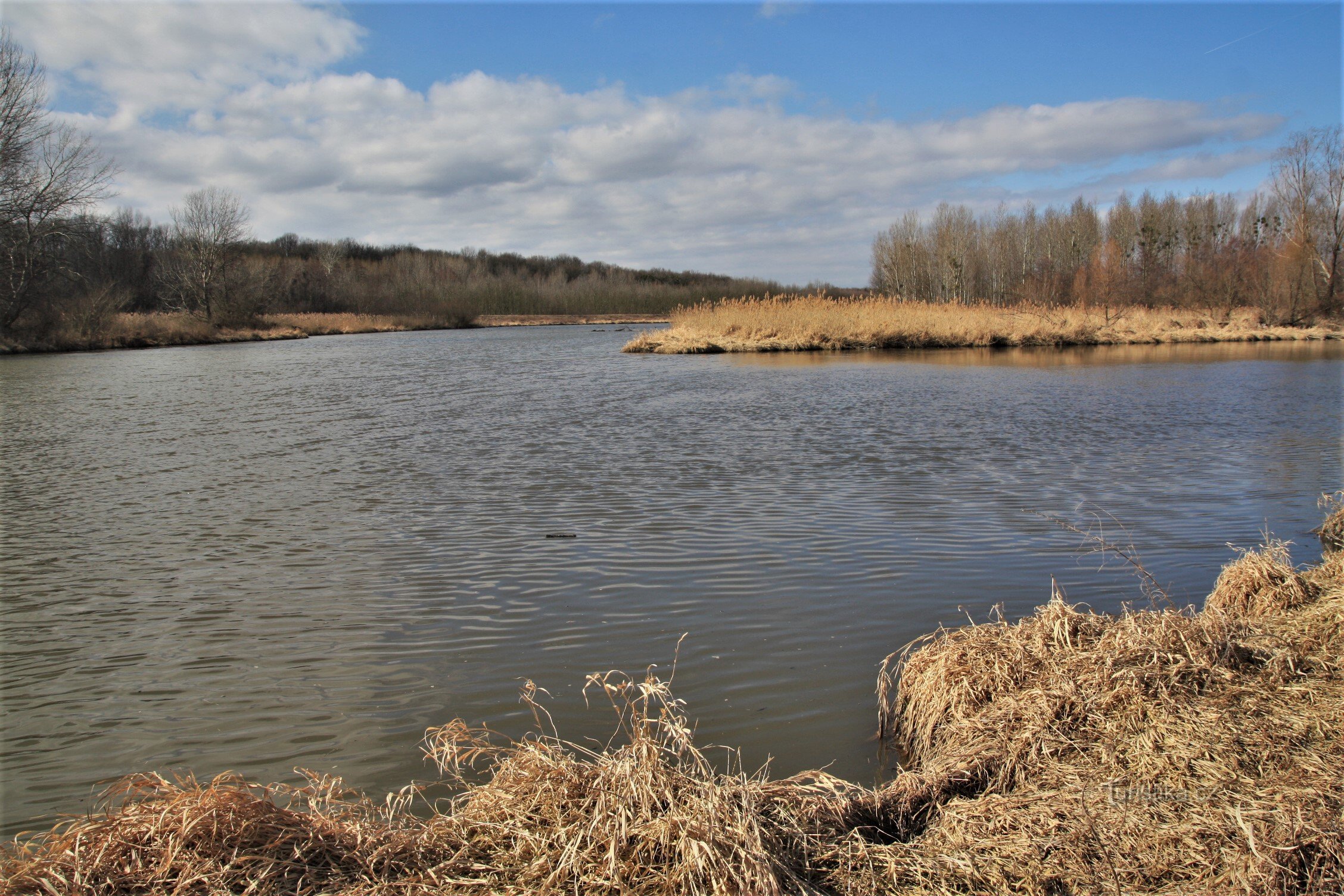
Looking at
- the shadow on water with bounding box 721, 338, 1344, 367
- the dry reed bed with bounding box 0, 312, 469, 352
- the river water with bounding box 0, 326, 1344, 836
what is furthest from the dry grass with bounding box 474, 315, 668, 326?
the river water with bounding box 0, 326, 1344, 836

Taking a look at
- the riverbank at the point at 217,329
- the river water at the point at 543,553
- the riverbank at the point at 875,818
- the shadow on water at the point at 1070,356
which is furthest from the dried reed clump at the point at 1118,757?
the riverbank at the point at 217,329

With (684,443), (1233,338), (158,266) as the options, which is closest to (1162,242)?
(1233,338)

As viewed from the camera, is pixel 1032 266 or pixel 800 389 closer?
pixel 800 389

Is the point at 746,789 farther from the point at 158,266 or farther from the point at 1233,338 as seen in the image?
the point at 158,266

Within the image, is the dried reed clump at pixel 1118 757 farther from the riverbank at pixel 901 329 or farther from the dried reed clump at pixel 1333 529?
the riverbank at pixel 901 329

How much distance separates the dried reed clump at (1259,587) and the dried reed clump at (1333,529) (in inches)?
75.2

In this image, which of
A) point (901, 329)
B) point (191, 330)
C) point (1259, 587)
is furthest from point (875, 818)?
point (191, 330)

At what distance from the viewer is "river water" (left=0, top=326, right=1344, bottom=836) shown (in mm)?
3793

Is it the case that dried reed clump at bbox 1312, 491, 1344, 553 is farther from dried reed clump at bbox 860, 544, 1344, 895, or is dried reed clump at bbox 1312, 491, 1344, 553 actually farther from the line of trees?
the line of trees

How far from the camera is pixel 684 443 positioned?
1091 cm

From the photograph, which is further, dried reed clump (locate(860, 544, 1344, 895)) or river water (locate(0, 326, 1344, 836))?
river water (locate(0, 326, 1344, 836))

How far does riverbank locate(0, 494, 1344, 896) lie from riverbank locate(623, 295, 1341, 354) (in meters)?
25.7

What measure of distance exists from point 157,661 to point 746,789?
3.74 m

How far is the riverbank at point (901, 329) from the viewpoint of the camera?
28.9 m
